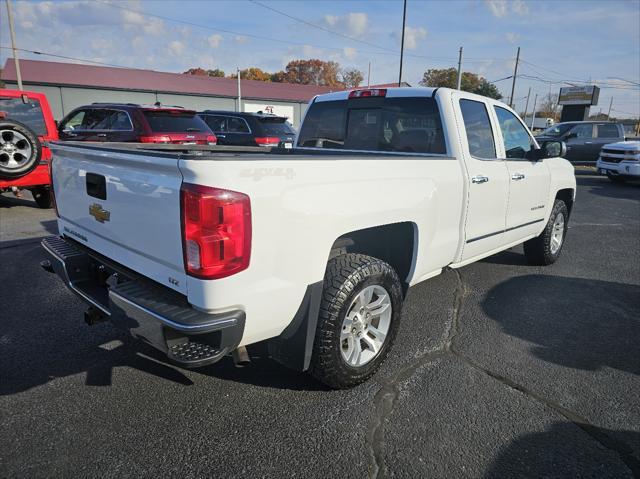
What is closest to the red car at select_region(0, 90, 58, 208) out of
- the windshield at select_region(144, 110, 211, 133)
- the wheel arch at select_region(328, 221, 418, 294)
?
the windshield at select_region(144, 110, 211, 133)

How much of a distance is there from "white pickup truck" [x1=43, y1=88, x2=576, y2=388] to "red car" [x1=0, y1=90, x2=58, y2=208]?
15.0 ft

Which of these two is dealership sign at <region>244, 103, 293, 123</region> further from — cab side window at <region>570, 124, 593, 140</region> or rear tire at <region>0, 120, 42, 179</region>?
rear tire at <region>0, 120, 42, 179</region>

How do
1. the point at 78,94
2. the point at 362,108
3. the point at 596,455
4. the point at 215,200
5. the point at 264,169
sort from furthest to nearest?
the point at 78,94 → the point at 362,108 → the point at 596,455 → the point at 264,169 → the point at 215,200

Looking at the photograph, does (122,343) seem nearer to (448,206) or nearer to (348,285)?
(348,285)

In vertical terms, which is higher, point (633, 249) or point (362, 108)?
point (362, 108)

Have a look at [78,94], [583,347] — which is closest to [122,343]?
[583,347]

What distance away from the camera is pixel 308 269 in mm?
2354

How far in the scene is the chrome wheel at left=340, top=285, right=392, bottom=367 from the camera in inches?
110

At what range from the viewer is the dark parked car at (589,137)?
16031 mm

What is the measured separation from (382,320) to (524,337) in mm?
1433

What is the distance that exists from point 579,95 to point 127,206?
42633 mm

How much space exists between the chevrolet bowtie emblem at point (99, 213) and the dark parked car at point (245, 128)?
995 centimetres

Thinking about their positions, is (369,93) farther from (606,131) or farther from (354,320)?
(606,131)

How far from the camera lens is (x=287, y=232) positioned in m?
2.19
